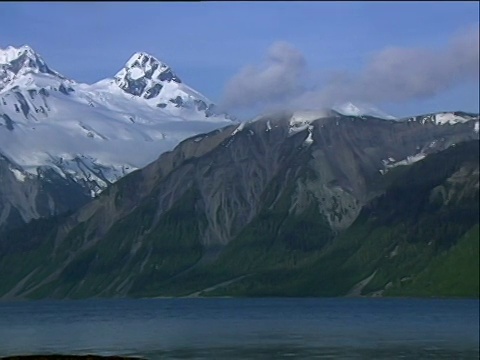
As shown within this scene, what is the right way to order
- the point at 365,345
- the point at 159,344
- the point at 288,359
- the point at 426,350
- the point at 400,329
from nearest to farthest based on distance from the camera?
the point at 288,359, the point at 426,350, the point at 365,345, the point at 159,344, the point at 400,329

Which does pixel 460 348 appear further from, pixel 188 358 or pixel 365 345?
pixel 188 358

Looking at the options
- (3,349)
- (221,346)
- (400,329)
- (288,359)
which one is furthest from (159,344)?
(400,329)

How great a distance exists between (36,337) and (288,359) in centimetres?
6197

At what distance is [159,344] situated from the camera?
6334 inches

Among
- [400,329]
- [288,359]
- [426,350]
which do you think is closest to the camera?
[288,359]

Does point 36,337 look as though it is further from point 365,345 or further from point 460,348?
point 460,348

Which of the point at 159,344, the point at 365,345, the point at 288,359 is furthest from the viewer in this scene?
the point at 159,344

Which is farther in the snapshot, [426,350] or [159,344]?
[159,344]

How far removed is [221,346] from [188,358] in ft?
70.9

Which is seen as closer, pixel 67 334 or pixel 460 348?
pixel 460 348

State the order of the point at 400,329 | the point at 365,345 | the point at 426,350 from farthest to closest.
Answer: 1. the point at 400,329
2. the point at 365,345
3. the point at 426,350

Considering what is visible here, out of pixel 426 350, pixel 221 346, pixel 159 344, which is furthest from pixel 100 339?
pixel 426 350

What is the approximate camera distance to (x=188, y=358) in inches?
5236

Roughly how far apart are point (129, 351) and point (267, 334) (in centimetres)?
4998
